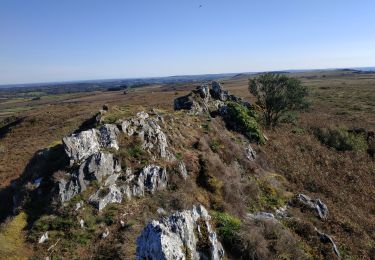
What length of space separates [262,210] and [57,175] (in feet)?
42.4

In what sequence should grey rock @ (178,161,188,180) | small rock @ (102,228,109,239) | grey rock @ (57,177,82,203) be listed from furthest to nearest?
grey rock @ (178,161,188,180) → grey rock @ (57,177,82,203) → small rock @ (102,228,109,239)

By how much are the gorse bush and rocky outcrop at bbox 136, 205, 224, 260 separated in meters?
29.3

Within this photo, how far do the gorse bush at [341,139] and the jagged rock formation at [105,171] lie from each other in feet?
82.9

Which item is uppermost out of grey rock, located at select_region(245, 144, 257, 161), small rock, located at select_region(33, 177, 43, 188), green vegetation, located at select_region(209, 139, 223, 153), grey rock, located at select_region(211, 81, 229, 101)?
grey rock, located at select_region(211, 81, 229, 101)

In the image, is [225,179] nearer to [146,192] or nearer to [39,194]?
[146,192]

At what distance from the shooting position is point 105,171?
1986 cm

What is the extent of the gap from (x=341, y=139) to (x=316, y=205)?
65.8 feet

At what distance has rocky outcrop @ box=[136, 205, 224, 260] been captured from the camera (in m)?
12.6

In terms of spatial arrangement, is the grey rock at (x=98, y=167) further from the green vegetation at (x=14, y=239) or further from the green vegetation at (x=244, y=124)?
the green vegetation at (x=244, y=124)

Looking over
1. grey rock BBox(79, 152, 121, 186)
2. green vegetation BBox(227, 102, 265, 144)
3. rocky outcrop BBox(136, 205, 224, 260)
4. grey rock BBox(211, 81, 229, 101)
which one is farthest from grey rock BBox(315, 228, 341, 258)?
grey rock BBox(211, 81, 229, 101)

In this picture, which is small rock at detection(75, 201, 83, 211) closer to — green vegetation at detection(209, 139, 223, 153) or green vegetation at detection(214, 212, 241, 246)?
green vegetation at detection(214, 212, 241, 246)

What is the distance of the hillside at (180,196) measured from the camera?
50.0ft

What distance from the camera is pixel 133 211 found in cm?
1822

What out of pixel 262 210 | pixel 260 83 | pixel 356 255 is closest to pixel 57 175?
pixel 262 210
